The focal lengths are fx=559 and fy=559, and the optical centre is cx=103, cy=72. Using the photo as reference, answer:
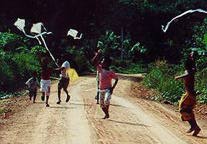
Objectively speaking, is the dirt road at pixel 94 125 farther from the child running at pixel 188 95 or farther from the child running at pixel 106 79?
the child running at pixel 106 79

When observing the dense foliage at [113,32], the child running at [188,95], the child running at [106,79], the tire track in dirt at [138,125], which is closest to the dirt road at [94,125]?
the tire track in dirt at [138,125]

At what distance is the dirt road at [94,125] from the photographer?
1184 centimetres

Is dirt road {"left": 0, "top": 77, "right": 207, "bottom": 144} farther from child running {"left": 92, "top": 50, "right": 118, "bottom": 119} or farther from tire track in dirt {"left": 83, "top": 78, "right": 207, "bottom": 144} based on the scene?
child running {"left": 92, "top": 50, "right": 118, "bottom": 119}

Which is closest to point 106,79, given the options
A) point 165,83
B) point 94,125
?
point 94,125

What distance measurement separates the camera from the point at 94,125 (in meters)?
13.4

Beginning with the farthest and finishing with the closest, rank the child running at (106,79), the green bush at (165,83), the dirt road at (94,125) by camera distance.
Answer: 1. the green bush at (165,83)
2. the child running at (106,79)
3. the dirt road at (94,125)

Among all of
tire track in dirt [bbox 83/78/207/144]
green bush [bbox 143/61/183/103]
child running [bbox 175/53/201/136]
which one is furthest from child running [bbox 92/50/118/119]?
green bush [bbox 143/61/183/103]

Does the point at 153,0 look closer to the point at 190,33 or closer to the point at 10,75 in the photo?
the point at 190,33

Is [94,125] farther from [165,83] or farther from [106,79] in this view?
[165,83]

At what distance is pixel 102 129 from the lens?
507 inches

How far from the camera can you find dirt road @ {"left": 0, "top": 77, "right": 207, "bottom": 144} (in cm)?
1184

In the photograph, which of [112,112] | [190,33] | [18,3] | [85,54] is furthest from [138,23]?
[112,112]

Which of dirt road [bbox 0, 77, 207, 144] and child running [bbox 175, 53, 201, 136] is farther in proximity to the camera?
child running [bbox 175, 53, 201, 136]

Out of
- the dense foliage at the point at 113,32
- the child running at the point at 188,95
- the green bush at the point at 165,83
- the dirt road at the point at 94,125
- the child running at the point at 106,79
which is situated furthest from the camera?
the dense foliage at the point at 113,32
